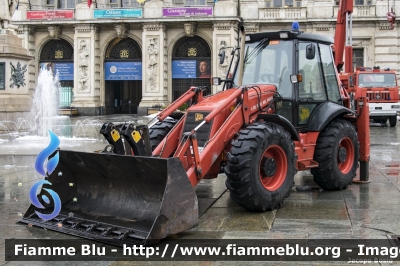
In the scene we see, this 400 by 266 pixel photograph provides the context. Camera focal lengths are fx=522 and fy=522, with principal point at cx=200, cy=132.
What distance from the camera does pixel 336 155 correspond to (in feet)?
27.9

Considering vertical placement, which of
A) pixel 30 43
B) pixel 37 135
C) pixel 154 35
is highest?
pixel 154 35

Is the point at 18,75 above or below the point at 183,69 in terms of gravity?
below

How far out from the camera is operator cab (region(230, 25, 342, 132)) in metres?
8.16

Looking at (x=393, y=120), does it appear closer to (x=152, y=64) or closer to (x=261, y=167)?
(x=152, y=64)

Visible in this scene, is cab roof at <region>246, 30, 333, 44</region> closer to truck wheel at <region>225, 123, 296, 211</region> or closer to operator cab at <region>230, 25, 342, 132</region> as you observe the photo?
operator cab at <region>230, 25, 342, 132</region>

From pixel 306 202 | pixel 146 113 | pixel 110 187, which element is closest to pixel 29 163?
pixel 110 187

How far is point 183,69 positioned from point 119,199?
32.2 meters

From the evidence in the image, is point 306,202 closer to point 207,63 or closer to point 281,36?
point 281,36

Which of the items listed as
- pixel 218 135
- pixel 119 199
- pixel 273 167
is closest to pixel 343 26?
pixel 273 167

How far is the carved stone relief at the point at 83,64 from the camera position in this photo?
3822cm

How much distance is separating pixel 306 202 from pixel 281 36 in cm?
264

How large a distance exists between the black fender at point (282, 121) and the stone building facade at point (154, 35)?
27826mm

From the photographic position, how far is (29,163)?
41.8 ft

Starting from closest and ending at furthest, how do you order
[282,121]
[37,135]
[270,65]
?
[282,121] < [270,65] < [37,135]
